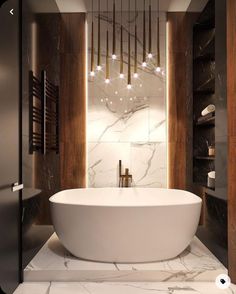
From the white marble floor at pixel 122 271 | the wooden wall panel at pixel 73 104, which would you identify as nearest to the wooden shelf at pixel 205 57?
the wooden wall panel at pixel 73 104

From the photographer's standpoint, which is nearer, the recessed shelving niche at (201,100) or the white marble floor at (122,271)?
the white marble floor at (122,271)

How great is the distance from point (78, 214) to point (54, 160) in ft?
3.81

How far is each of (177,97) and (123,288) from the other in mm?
2413

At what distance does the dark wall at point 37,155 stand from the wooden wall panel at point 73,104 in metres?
0.16

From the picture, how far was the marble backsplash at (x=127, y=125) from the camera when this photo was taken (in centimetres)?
401

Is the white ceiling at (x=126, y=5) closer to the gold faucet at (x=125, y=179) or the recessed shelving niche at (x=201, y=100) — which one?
the recessed shelving niche at (x=201, y=100)

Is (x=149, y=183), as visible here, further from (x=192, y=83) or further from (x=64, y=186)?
A: (x=192, y=83)

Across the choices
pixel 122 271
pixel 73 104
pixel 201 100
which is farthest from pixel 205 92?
pixel 122 271

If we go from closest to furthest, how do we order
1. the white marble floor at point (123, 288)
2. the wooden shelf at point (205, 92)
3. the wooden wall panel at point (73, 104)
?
the white marble floor at point (123, 288) → the wooden shelf at point (205, 92) → the wooden wall panel at point (73, 104)

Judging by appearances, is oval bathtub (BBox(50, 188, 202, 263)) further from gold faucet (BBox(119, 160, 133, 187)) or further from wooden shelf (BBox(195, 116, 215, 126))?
gold faucet (BBox(119, 160, 133, 187))

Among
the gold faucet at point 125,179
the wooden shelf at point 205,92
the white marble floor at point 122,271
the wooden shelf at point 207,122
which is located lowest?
the white marble floor at point 122,271

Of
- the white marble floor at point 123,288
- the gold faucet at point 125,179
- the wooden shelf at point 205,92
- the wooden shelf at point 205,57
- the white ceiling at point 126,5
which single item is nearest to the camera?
the white marble floor at point 123,288

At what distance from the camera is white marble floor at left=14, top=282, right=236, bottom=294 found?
95.0 inches

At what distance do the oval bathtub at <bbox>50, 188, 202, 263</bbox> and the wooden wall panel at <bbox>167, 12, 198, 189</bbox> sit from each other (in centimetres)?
119
